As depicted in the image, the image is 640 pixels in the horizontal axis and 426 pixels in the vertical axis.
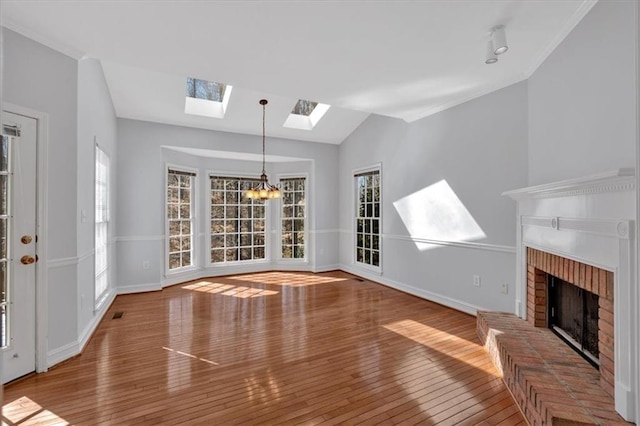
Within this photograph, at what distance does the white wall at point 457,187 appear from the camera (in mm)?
3691

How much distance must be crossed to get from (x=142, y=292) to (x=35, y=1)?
3935 mm

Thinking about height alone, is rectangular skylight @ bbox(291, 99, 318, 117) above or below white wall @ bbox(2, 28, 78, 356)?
above

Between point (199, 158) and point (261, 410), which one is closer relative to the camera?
point (261, 410)

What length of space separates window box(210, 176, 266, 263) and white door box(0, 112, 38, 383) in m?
3.58

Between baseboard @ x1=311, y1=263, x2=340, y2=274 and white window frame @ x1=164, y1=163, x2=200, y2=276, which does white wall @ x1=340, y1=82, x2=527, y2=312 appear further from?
white window frame @ x1=164, y1=163, x2=200, y2=276

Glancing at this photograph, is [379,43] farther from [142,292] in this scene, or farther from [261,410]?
[142,292]

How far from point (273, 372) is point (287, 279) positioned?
333 centimetres

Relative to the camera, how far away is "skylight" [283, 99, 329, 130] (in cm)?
603

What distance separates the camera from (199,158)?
612 cm

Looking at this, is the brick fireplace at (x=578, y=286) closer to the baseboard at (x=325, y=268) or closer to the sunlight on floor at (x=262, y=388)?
the sunlight on floor at (x=262, y=388)

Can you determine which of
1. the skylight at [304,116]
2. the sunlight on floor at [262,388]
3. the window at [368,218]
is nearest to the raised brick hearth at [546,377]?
the sunlight on floor at [262,388]

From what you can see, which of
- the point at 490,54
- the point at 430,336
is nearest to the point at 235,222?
the point at 430,336

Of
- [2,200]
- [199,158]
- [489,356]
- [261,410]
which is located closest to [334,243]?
[199,158]

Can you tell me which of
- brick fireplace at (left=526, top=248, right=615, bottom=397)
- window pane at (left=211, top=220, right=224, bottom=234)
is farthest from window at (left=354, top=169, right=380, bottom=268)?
brick fireplace at (left=526, top=248, right=615, bottom=397)
